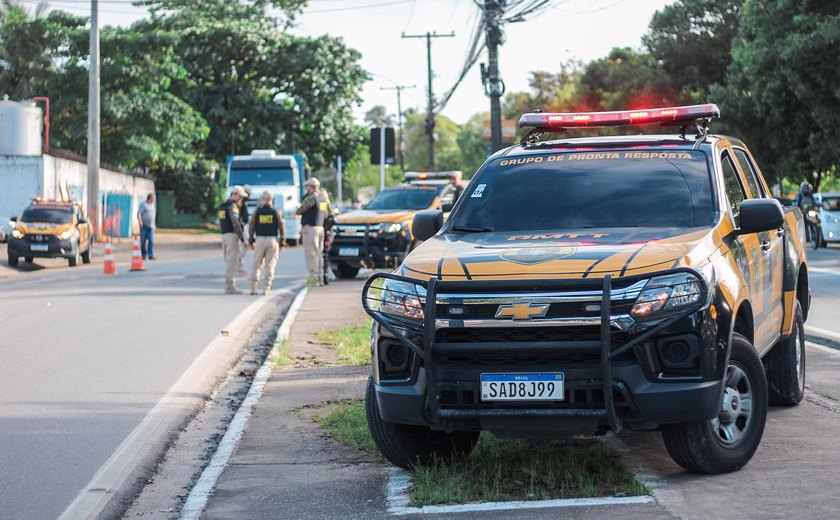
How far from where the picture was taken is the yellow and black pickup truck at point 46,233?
29422 mm

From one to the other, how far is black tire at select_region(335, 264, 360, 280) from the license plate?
708 inches

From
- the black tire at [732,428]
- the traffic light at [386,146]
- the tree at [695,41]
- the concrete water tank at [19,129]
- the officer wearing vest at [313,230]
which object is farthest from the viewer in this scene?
the tree at [695,41]

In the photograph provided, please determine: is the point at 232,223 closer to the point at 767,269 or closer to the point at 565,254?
the point at 767,269

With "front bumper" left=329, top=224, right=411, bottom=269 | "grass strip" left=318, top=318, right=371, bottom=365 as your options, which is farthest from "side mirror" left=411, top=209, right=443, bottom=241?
"front bumper" left=329, top=224, right=411, bottom=269

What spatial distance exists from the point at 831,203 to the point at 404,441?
29.8m

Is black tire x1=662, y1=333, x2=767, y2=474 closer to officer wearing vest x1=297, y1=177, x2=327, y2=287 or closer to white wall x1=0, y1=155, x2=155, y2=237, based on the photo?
officer wearing vest x1=297, y1=177, x2=327, y2=287

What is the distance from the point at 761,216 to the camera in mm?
6891

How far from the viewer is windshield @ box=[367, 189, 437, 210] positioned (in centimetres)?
2341

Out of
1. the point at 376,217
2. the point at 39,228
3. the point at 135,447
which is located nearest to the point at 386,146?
the point at 39,228

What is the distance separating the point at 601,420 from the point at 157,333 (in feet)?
30.6

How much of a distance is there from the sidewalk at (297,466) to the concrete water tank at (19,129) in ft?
101

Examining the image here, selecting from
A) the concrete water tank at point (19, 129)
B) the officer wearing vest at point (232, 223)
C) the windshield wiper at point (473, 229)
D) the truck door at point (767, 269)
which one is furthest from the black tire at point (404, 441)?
the concrete water tank at point (19, 129)

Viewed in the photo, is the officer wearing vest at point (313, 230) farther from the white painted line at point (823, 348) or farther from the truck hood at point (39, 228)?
the white painted line at point (823, 348)

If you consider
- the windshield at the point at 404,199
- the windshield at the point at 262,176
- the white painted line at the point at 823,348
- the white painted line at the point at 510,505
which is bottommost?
A: the white painted line at the point at 510,505
